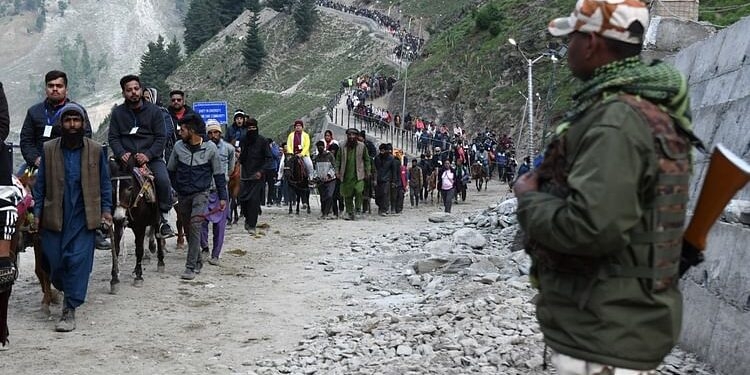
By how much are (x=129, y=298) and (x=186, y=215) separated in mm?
1539

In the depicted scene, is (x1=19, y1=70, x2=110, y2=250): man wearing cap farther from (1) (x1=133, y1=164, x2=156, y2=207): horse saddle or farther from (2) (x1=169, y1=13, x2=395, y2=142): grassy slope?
(2) (x1=169, y1=13, x2=395, y2=142): grassy slope

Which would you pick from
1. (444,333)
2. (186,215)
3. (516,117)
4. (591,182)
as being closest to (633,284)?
(591,182)

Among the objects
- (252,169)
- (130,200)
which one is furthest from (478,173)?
(130,200)

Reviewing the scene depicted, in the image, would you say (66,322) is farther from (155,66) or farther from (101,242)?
(155,66)

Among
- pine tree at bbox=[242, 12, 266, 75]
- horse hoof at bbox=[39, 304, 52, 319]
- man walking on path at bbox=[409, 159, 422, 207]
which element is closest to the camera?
horse hoof at bbox=[39, 304, 52, 319]

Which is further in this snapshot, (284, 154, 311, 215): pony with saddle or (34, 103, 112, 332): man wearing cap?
(284, 154, 311, 215): pony with saddle

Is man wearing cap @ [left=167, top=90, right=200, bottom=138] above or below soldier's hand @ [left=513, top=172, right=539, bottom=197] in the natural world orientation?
above

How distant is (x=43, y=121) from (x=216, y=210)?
2.69 meters

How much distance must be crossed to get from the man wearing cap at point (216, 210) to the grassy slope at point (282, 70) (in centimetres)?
5477

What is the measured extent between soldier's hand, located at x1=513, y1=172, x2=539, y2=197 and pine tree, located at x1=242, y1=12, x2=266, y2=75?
84.1 meters

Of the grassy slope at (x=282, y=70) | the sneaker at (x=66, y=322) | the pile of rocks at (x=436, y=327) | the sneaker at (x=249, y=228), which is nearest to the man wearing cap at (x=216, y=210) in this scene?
the pile of rocks at (x=436, y=327)

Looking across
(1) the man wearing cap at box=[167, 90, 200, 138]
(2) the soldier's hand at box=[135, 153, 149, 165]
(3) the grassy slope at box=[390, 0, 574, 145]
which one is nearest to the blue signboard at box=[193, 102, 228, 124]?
(1) the man wearing cap at box=[167, 90, 200, 138]

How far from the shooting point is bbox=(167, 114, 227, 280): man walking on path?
29.9 ft

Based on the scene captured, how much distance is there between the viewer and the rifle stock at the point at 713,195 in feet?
8.28
